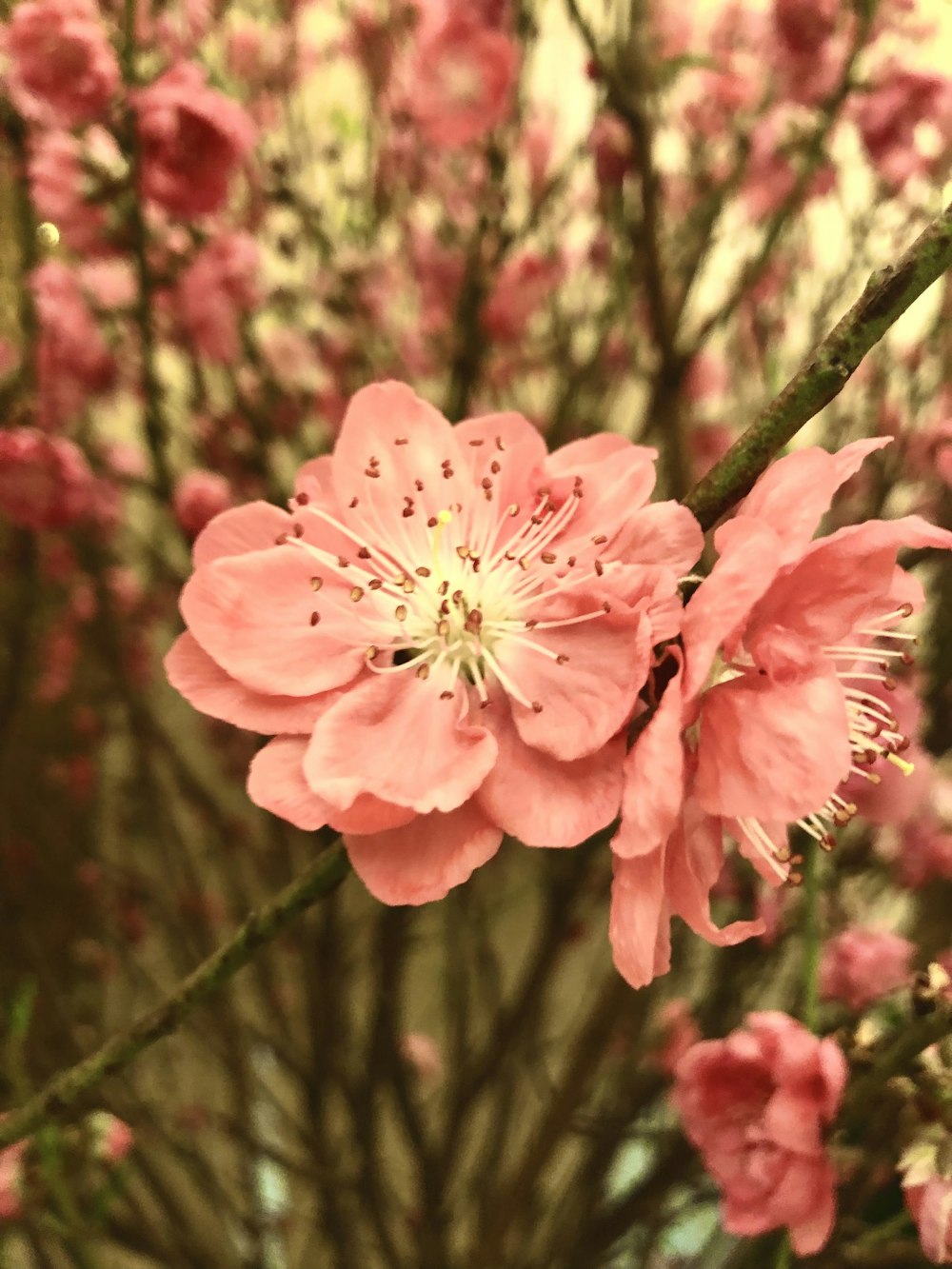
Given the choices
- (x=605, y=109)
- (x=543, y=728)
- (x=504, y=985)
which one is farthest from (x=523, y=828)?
(x=504, y=985)

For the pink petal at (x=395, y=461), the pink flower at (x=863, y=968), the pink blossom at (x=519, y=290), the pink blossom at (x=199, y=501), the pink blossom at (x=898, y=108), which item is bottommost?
the pink flower at (x=863, y=968)

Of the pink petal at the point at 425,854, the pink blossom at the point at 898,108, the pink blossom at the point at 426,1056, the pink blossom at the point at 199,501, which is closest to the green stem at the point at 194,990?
the pink petal at the point at 425,854

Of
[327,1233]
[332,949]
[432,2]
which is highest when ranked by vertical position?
[432,2]

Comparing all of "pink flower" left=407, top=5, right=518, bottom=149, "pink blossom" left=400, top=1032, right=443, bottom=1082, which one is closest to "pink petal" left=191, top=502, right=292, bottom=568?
"pink flower" left=407, top=5, right=518, bottom=149

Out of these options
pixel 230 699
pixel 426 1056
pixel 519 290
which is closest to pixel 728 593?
pixel 230 699

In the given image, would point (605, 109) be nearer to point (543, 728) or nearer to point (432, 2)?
point (432, 2)

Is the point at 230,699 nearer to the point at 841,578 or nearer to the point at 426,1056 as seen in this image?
the point at 841,578

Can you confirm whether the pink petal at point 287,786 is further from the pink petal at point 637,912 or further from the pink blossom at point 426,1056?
the pink blossom at point 426,1056

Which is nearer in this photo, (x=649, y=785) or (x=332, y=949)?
(x=649, y=785)
